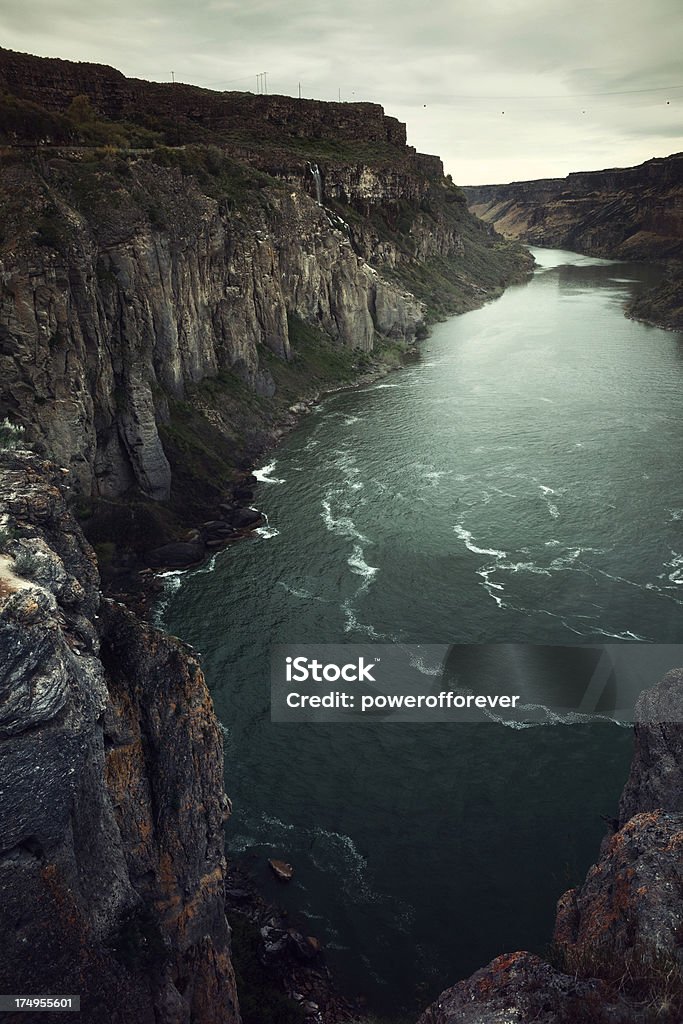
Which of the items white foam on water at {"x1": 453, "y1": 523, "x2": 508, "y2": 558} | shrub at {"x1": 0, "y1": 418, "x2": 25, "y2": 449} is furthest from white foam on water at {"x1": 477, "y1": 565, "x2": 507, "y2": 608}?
shrub at {"x1": 0, "y1": 418, "x2": 25, "y2": 449}

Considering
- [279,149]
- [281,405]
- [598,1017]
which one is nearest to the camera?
[598,1017]

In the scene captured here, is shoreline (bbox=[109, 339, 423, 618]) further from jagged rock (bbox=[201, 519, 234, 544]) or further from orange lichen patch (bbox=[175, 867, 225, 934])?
→ orange lichen patch (bbox=[175, 867, 225, 934])

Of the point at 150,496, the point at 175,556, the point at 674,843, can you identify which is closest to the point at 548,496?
the point at 175,556

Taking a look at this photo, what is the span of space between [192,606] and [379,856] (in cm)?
2553

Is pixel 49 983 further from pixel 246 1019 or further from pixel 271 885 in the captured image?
pixel 271 885

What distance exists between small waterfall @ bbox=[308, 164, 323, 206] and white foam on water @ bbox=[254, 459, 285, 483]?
91.4m

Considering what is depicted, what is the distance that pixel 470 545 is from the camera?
→ 61.0 meters

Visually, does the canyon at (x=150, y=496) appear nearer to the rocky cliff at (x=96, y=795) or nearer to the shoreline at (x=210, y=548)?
the rocky cliff at (x=96, y=795)

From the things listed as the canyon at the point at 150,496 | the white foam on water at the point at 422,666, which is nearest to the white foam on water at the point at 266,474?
the canyon at the point at 150,496

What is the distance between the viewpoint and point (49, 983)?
16.0m

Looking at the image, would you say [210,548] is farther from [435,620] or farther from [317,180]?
[317,180]

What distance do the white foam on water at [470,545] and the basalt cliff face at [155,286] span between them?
2391 centimetres

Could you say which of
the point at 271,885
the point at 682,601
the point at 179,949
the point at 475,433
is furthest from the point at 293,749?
the point at 475,433

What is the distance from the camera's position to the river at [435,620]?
32.6 m
